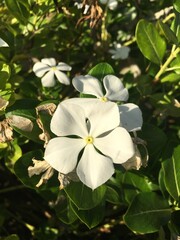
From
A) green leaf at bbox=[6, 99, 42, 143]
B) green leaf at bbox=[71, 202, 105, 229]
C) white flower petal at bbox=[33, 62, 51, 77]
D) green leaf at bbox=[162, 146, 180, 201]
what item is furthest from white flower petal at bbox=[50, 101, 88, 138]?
white flower petal at bbox=[33, 62, 51, 77]

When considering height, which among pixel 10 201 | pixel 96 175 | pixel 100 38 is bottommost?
pixel 10 201

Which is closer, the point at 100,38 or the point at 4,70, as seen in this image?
the point at 4,70

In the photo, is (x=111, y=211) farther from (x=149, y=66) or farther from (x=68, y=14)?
(x=68, y=14)

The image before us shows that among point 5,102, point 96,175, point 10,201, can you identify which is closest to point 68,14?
point 5,102

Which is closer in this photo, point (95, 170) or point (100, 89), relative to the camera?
point (95, 170)

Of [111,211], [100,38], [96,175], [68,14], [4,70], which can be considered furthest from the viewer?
[100,38]

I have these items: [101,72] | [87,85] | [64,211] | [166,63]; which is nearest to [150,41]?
[166,63]

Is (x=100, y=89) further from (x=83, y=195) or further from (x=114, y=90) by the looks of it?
(x=83, y=195)
